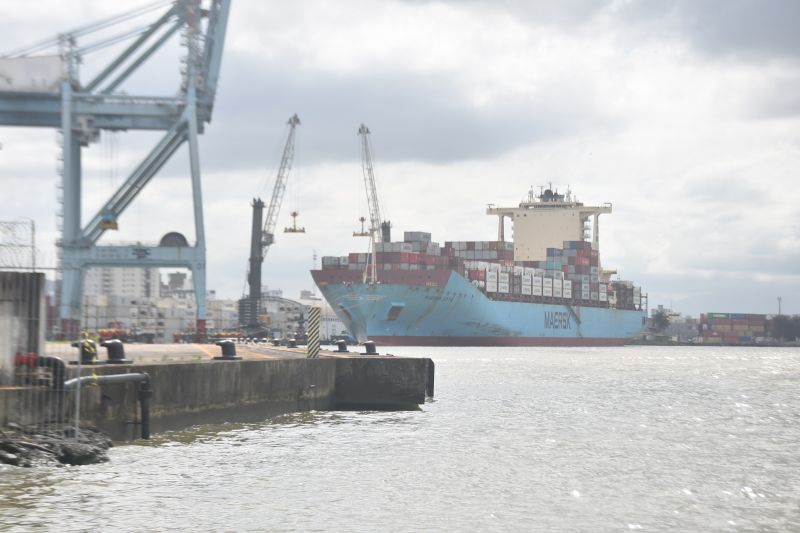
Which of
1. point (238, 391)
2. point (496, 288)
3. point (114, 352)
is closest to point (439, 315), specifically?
point (496, 288)

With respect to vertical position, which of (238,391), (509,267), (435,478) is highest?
(509,267)

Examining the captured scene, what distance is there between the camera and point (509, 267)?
158m

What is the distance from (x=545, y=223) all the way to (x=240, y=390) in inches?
5822

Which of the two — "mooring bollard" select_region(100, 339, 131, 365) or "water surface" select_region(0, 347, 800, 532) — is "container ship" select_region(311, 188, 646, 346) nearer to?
"water surface" select_region(0, 347, 800, 532)

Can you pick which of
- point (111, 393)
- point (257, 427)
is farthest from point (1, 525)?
point (257, 427)

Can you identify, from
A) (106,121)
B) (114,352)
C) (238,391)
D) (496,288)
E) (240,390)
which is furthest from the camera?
(496,288)

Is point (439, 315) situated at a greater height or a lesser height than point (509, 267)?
lesser

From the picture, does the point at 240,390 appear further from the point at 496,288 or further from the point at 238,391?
the point at 496,288

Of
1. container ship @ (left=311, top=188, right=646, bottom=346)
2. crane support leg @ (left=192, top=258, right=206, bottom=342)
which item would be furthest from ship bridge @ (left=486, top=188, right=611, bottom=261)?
crane support leg @ (left=192, top=258, right=206, bottom=342)

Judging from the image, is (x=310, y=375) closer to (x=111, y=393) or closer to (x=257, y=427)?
(x=257, y=427)

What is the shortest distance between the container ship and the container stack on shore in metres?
0.15

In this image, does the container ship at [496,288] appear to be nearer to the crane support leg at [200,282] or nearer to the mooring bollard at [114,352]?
the crane support leg at [200,282]

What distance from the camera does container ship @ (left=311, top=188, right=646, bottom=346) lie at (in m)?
138

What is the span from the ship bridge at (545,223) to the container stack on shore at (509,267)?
3.56 meters
